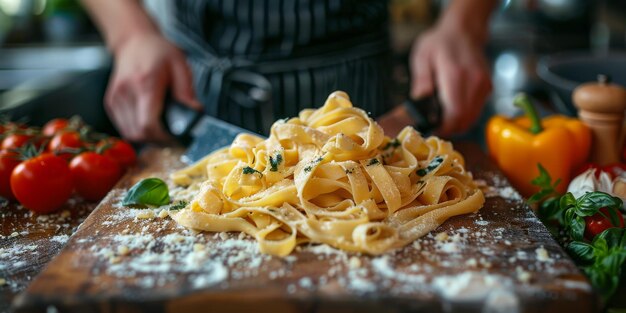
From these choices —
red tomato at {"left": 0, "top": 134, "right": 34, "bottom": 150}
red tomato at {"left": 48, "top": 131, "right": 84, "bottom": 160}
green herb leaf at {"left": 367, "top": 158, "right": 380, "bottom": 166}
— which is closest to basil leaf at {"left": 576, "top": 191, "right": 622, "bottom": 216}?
green herb leaf at {"left": 367, "top": 158, "right": 380, "bottom": 166}

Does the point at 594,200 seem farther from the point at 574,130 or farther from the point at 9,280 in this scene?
the point at 9,280

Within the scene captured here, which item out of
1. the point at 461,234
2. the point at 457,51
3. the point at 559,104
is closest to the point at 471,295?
the point at 461,234

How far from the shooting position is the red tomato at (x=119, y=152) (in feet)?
6.63

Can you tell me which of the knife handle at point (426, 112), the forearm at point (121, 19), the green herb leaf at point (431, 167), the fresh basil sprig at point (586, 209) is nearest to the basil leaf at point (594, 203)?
the fresh basil sprig at point (586, 209)

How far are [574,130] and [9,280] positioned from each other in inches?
64.2

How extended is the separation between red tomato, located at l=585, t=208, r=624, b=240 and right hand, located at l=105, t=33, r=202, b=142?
145 cm

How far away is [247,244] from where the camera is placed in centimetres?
138

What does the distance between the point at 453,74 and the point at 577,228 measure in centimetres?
116

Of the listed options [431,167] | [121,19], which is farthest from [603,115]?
[121,19]

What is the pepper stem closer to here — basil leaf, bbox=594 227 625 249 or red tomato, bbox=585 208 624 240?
red tomato, bbox=585 208 624 240

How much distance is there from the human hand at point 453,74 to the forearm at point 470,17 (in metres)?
0.01

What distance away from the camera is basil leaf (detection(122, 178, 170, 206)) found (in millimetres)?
A: 1622

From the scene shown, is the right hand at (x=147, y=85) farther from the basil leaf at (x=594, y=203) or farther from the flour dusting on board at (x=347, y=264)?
the basil leaf at (x=594, y=203)

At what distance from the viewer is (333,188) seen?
151 centimetres
